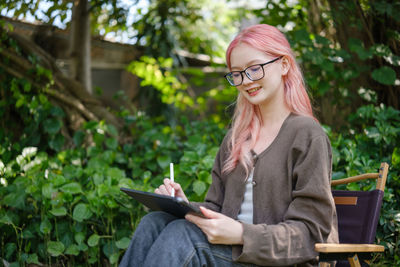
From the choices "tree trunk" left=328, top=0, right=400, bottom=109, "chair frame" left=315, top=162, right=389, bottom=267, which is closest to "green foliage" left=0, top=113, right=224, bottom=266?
"chair frame" left=315, top=162, right=389, bottom=267

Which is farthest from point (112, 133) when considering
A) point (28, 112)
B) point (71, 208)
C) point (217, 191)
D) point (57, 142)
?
point (217, 191)

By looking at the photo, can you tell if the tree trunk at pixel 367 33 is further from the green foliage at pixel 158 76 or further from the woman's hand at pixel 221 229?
the green foliage at pixel 158 76

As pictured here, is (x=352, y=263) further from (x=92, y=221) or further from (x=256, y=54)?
(x=92, y=221)

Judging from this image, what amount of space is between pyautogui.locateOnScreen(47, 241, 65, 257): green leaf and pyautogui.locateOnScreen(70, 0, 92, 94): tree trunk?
2.32m

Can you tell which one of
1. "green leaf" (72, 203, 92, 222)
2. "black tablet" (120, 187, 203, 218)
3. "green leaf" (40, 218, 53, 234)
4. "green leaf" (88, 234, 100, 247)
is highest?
"black tablet" (120, 187, 203, 218)

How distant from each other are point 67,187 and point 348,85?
245 centimetres

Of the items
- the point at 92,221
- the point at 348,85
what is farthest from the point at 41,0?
the point at 348,85

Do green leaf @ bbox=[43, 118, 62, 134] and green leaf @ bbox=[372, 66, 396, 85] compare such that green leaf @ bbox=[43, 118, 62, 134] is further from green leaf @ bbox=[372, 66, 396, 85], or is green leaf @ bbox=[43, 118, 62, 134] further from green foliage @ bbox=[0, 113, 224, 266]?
green leaf @ bbox=[372, 66, 396, 85]

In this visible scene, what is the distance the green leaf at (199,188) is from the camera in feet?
10.2

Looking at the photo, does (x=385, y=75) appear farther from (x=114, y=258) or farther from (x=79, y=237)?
(x=79, y=237)

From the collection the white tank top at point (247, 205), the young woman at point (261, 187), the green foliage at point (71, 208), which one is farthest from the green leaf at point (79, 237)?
the white tank top at point (247, 205)

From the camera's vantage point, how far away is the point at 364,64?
4082 millimetres

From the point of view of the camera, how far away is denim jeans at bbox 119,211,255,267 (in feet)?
5.88

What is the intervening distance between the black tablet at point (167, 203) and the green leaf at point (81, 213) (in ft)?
3.77
